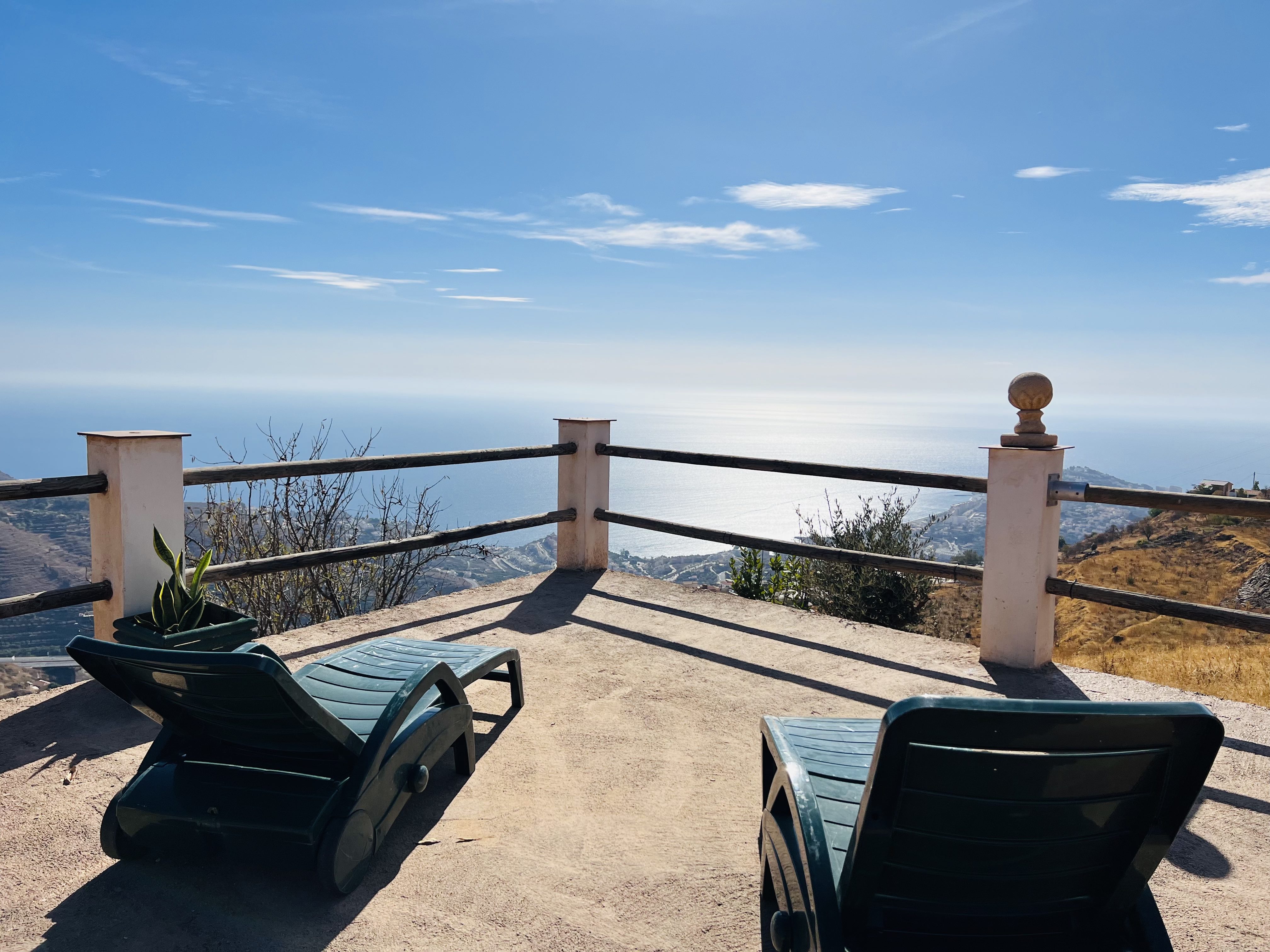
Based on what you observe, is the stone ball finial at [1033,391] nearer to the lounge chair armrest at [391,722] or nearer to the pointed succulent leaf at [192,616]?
the lounge chair armrest at [391,722]

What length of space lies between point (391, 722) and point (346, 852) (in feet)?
1.12

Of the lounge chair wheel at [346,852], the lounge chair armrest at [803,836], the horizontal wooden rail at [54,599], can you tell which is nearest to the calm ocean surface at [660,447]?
the horizontal wooden rail at [54,599]

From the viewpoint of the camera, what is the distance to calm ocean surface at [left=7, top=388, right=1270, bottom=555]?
6.45 m

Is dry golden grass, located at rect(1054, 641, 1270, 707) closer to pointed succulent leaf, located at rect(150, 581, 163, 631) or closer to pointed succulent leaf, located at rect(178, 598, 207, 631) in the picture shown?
pointed succulent leaf, located at rect(178, 598, 207, 631)

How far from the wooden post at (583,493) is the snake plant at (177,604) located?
2.90m

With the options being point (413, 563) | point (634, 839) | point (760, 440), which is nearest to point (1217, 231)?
point (413, 563)

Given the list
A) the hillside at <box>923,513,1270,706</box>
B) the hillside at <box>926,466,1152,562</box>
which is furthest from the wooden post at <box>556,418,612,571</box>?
the hillside at <box>923,513,1270,706</box>

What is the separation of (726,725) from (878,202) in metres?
19.7

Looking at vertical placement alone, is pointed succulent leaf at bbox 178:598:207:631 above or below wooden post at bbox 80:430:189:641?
below

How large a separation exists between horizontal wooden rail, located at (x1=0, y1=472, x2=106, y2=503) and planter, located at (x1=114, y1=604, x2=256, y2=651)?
61cm

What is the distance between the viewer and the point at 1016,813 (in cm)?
120

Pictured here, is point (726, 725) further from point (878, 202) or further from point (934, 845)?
point (878, 202)

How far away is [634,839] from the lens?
235 cm

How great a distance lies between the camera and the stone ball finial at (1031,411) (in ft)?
12.8
